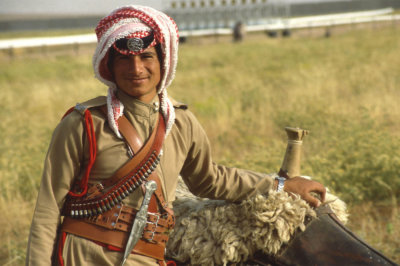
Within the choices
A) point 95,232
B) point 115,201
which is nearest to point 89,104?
point 115,201

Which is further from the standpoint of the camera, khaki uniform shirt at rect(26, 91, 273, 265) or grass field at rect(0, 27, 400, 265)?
grass field at rect(0, 27, 400, 265)

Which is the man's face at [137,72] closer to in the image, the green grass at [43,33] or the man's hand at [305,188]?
the man's hand at [305,188]

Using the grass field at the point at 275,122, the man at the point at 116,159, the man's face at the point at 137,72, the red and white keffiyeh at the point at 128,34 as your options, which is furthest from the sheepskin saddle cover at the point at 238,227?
the grass field at the point at 275,122

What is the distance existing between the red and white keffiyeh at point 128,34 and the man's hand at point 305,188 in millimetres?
741

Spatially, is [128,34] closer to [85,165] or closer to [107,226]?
[85,165]

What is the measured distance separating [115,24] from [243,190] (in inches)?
40.7

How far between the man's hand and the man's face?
34.8 inches

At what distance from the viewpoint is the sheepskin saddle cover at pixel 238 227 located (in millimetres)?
2553

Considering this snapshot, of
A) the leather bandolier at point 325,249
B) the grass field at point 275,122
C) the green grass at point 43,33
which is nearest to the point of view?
the leather bandolier at point 325,249

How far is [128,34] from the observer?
2225 mm

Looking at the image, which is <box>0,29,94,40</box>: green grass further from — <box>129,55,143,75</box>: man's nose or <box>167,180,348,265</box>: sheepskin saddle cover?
<box>129,55,143,75</box>: man's nose

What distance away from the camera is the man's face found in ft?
7.54

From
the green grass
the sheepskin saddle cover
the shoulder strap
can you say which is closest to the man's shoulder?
the shoulder strap

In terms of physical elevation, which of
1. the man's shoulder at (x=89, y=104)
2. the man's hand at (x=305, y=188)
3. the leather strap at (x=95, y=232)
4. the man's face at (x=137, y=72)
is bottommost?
the leather strap at (x=95, y=232)
